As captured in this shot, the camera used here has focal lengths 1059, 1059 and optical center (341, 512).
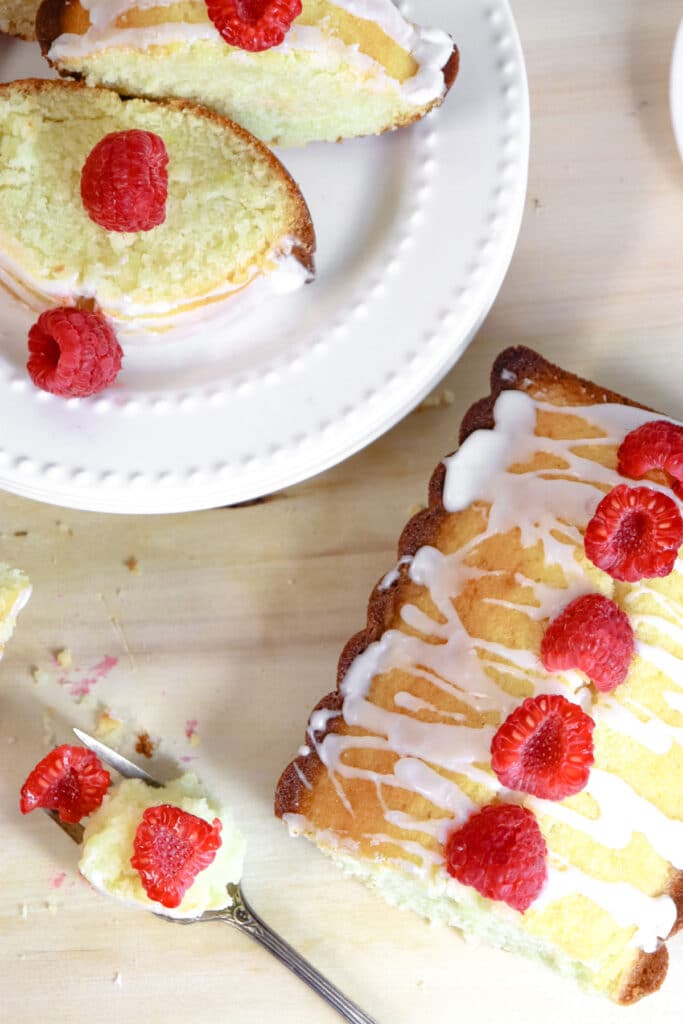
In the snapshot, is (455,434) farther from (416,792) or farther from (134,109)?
(134,109)

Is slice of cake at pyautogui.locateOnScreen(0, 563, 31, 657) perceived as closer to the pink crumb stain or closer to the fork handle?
the pink crumb stain

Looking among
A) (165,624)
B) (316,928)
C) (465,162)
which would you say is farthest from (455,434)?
(316,928)

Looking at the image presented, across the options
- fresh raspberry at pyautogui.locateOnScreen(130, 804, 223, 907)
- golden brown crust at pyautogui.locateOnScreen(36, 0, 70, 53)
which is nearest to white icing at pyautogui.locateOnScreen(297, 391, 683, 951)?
fresh raspberry at pyautogui.locateOnScreen(130, 804, 223, 907)

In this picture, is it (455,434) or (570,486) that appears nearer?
(570,486)

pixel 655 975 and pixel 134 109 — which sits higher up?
pixel 134 109

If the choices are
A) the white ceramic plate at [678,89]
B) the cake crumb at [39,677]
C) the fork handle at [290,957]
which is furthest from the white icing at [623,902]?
the white ceramic plate at [678,89]

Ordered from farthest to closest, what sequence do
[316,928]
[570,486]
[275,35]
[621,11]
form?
[621,11], [316,928], [570,486], [275,35]
